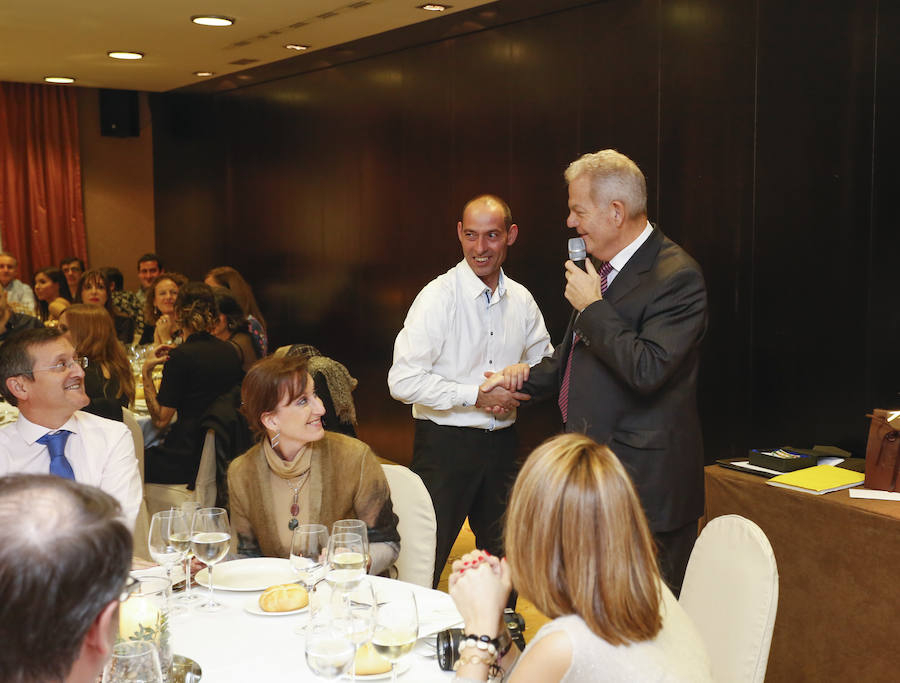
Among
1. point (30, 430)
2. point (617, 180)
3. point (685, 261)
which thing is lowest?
point (30, 430)

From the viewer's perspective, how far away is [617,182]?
9.80ft

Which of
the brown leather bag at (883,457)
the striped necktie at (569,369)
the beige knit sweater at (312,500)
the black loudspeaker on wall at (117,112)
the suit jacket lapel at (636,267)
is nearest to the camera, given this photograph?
the beige knit sweater at (312,500)

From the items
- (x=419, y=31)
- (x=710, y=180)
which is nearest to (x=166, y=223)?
(x=419, y=31)

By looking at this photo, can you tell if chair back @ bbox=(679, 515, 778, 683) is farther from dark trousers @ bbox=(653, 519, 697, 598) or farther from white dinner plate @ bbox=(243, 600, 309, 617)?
white dinner plate @ bbox=(243, 600, 309, 617)

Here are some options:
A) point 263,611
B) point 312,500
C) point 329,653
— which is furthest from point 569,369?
point 329,653

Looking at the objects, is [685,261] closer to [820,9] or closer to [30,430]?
[820,9]

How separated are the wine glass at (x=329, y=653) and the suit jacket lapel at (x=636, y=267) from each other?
67.4 inches

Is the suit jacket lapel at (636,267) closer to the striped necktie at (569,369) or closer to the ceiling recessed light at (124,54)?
the striped necktie at (569,369)

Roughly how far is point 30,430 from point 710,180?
10.3 feet

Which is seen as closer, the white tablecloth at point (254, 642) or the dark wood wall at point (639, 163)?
the white tablecloth at point (254, 642)

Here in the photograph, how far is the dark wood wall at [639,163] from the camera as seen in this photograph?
12.8 ft

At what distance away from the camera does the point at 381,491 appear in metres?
2.77

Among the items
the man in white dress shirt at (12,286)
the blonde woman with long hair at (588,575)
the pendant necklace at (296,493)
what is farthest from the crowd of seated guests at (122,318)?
the blonde woman with long hair at (588,575)

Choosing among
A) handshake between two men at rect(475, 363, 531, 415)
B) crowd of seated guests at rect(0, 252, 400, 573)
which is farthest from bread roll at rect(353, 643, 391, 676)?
handshake between two men at rect(475, 363, 531, 415)
